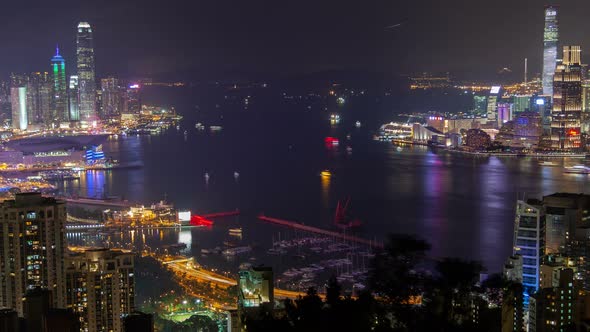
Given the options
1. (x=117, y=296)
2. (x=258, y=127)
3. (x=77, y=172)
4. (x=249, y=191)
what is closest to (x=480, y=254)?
(x=117, y=296)

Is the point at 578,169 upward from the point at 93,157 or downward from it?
downward

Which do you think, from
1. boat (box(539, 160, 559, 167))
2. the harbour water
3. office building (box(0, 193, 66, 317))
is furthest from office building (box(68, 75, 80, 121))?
office building (box(0, 193, 66, 317))

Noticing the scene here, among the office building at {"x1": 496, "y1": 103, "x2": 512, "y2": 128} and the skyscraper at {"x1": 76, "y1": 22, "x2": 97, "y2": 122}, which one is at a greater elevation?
the skyscraper at {"x1": 76, "y1": 22, "x2": 97, "y2": 122}

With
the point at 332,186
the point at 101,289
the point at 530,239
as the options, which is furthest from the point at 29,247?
the point at 332,186

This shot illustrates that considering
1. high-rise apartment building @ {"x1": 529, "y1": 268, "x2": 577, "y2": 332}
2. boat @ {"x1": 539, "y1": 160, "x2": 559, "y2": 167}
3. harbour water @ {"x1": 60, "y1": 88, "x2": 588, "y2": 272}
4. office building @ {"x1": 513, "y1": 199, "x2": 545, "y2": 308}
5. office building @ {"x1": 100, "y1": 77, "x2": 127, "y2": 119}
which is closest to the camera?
high-rise apartment building @ {"x1": 529, "y1": 268, "x2": 577, "y2": 332}

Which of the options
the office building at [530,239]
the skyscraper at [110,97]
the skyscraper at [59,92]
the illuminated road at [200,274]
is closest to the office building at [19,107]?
the skyscraper at [59,92]

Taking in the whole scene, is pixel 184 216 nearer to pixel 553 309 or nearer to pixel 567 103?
pixel 553 309

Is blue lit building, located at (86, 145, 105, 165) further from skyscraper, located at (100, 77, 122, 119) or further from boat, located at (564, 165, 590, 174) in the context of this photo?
skyscraper, located at (100, 77, 122, 119)
